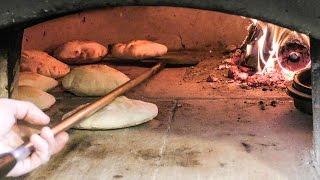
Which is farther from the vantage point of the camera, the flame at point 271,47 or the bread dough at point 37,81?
the flame at point 271,47

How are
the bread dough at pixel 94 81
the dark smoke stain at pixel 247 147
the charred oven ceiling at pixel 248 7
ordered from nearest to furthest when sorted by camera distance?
the charred oven ceiling at pixel 248 7 → the dark smoke stain at pixel 247 147 → the bread dough at pixel 94 81

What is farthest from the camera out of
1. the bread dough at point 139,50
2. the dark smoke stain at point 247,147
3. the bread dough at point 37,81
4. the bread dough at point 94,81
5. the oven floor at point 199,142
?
the bread dough at point 139,50

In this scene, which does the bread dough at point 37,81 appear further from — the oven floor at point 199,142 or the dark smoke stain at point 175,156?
the dark smoke stain at point 175,156

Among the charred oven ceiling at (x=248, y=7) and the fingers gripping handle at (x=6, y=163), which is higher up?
the charred oven ceiling at (x=248, y=7)

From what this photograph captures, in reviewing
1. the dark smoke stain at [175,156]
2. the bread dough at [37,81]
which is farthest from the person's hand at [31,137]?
the bread dough at [37,81]

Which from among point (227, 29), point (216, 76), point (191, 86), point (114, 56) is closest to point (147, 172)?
point (191, 86)

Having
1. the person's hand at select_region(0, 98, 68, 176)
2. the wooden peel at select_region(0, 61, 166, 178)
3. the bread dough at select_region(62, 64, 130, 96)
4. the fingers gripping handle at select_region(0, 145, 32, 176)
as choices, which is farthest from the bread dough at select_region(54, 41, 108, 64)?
the fingers gripping handle at select_region(0, 145, 32, 176)

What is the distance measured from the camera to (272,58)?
2648mm

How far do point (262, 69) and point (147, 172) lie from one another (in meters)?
1.28

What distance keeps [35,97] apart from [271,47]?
4.03ft

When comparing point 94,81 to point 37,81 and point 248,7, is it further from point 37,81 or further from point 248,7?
point 248,7

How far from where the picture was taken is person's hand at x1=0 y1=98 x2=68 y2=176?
1.15 meters

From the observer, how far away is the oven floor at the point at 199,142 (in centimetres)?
155

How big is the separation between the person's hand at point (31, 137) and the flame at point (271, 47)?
61.1 inches
